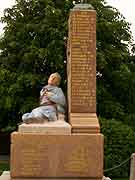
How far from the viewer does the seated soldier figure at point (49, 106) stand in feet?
44.4

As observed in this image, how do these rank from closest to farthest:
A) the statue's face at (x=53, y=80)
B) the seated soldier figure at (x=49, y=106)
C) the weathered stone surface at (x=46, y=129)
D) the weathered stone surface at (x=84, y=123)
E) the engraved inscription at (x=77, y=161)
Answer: the engraved inscription at (x=77, y=161)
the weathered stone surface at (x=46, y=129)
the weathered stone surface at (x=84, y=123)
the seated soldier figure at (x=49, y=106)
the statue's face at (x=53, y=80)

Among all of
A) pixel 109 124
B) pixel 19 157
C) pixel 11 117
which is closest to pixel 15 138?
pixel 19 157

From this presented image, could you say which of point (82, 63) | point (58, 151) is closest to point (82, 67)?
point (82, 63)

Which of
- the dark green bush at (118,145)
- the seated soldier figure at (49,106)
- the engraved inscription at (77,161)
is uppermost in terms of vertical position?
the seated soldier figure at (49,106)

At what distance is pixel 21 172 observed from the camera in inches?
520

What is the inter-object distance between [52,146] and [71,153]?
446 mm

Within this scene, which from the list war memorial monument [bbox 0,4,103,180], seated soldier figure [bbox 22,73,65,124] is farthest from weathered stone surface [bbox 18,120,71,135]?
seated soldier figure [bbox 22,73,65,124]

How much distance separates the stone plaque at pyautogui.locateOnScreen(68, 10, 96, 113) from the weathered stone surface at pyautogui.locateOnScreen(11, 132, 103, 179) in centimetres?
94

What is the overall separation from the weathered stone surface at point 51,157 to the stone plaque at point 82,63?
94 cm

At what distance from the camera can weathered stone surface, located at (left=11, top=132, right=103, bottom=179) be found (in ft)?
43.2

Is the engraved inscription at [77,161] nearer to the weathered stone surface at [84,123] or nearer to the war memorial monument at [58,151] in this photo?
the war memorial monument at [58,151]

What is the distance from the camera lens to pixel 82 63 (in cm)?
1384

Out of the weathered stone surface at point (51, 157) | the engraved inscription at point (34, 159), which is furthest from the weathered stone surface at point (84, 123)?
the engraved inscription at point (34, 159)

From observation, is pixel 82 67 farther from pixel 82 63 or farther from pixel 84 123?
pixel 84 123
